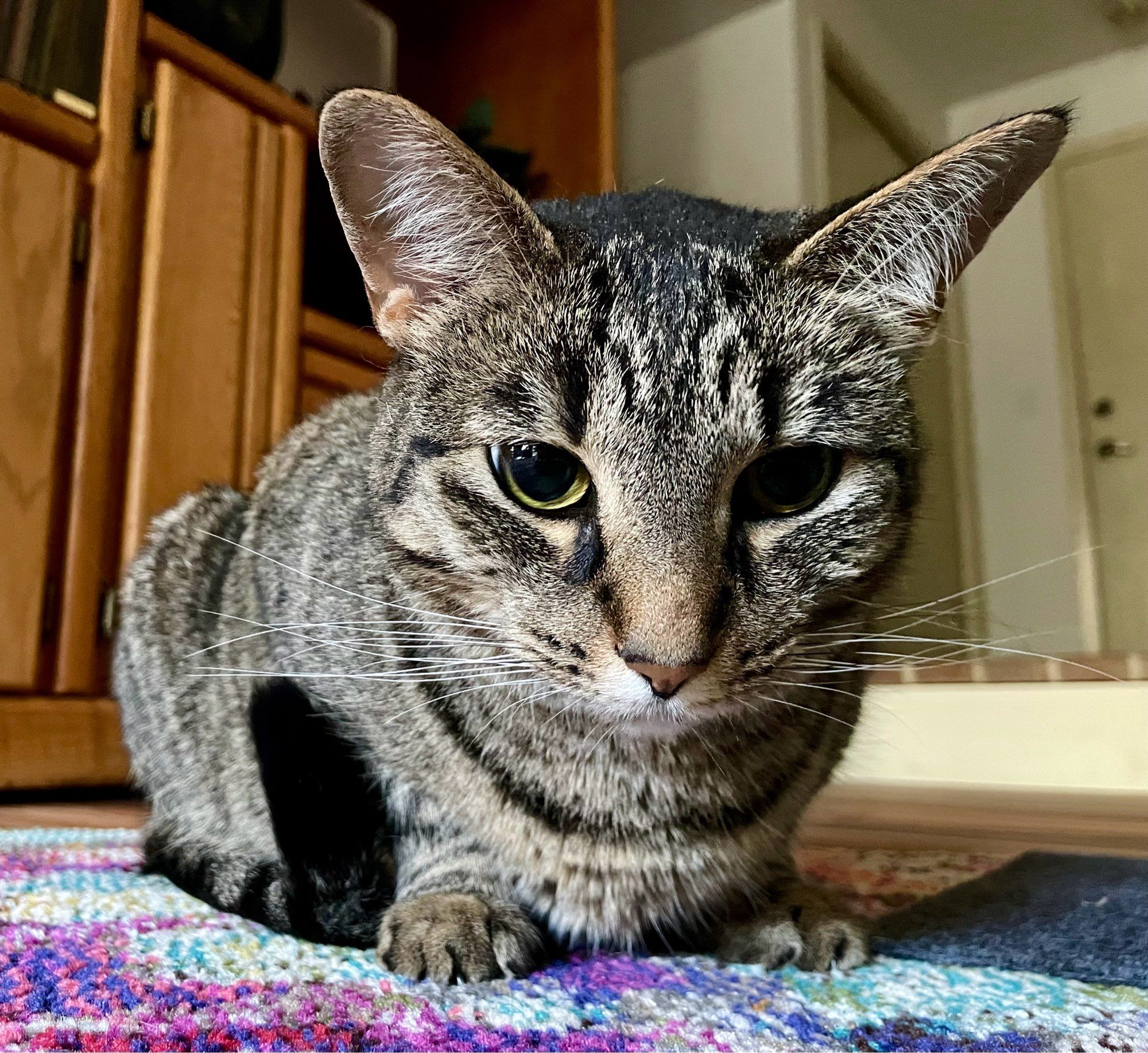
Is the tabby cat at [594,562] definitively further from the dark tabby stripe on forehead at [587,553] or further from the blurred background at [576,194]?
the blurred background at [576,194]

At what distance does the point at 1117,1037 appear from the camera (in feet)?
1.97

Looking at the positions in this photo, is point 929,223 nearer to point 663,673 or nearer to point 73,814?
point 663,673

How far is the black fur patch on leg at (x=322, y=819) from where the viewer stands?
755 mm

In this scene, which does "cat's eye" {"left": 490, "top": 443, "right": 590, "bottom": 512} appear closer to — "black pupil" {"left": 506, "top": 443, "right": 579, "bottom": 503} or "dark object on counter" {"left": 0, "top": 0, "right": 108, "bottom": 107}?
"black pupil" {"left": 506, "top": 443, "right": 579, "bottom": 503}

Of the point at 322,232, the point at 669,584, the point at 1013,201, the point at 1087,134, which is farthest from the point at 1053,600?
the point at 669,584

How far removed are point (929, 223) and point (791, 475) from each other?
0.24m

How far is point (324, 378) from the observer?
78.2 inches

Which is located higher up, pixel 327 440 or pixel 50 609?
pixel 327 440

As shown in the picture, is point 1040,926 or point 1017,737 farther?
point 1017,737

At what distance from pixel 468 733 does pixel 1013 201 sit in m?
0.63

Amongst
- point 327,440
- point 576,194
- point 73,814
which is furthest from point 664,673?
point 576,194

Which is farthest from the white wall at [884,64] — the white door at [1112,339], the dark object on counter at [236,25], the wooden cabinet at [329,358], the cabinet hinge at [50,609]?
the cabinet hinge at [50,609]

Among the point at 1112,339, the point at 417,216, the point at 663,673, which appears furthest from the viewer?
the point at 1112,339

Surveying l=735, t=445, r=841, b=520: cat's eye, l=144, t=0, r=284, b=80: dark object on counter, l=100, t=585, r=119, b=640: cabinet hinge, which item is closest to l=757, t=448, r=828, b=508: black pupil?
l=735, t=445, r=841, b=520: cat's eye
